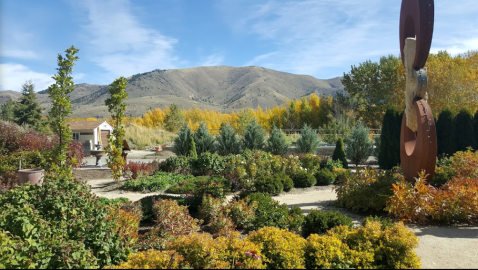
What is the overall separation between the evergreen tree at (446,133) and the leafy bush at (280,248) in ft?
40.7

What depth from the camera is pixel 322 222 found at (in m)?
4.64

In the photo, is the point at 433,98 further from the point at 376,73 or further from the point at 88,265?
the point at 88,265

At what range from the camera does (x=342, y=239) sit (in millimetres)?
3684

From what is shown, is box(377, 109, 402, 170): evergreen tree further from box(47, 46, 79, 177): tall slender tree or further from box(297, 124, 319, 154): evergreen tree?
box(47, 46, 79, 177): tall slender tree

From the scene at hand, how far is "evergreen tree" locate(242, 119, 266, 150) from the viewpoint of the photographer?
15.6m

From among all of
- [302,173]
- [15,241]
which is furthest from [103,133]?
[15,241]

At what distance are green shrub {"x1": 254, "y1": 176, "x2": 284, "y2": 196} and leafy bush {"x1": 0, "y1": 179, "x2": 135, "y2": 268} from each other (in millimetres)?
4475

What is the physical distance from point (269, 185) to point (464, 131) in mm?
10184

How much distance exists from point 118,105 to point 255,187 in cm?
494

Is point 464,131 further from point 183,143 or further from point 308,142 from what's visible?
point 183,143

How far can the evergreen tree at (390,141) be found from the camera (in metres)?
12.9

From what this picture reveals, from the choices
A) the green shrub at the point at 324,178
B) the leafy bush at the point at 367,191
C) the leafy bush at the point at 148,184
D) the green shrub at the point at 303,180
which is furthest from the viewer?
the green shrub at the point at 324,178

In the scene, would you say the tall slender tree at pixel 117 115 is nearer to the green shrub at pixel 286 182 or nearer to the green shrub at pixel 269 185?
the green shrub at pixel 269 185

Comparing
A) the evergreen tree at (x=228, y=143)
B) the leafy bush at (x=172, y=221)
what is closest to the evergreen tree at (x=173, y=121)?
the evergreen tree at (x=228, y=143)
